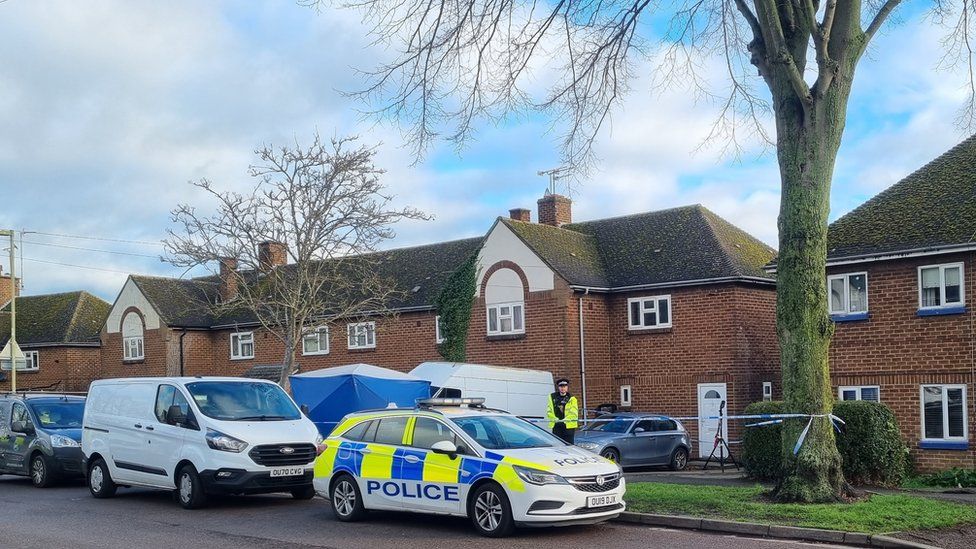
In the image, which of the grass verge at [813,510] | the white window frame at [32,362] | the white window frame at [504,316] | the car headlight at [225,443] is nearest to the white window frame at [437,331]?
the white window frame at [504,316]

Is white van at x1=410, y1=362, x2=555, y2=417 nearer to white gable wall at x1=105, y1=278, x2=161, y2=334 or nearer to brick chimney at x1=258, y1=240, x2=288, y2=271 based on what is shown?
brick chimney at x1=258, y1=240, x2=288, y2=271

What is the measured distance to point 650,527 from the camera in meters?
12.8

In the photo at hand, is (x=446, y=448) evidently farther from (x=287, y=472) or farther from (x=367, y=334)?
(x=367, y=334)

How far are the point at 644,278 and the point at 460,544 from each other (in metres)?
19.2

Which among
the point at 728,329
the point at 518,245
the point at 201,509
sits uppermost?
the point at 518,245

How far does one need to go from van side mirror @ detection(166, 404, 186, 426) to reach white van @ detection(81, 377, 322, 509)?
2 centimetres

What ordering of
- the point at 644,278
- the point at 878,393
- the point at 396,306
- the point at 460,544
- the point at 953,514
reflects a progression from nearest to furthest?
the point at 460,544 < the point at 953,514 < the point at 878,393 < the point at 644,278 < the point at 396,306

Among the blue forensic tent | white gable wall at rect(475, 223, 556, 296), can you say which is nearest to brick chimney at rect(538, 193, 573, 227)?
white gable wall at rect(475, 223, 556, 296)

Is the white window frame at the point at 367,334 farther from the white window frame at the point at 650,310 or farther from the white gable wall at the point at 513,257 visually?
the white window frame at the point at 650,310

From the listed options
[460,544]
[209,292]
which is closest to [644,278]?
[460,544]

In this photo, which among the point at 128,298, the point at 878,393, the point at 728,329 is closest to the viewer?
the point at 878,393

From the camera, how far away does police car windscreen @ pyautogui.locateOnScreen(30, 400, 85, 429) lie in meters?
20.3

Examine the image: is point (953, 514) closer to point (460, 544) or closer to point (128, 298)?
point (460, 544)

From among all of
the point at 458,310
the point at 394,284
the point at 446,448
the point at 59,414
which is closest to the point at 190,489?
the point at 446,448
